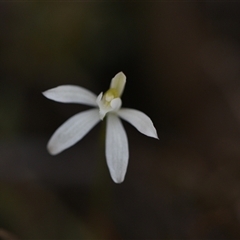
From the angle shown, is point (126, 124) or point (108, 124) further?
point (126, 124)

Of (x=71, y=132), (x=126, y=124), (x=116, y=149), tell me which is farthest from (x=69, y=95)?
(x=126, y=124)

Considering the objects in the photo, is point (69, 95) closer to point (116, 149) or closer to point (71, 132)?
point (71, 132)

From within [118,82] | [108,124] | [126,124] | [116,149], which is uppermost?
[126,124]

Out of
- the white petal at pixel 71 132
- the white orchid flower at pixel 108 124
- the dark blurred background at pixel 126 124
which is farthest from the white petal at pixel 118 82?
the dark blurred background at pixel 126 124

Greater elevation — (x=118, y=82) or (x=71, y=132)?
(x=118, y=82)

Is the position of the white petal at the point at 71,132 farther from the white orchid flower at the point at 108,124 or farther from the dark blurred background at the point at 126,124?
the dark blurred background at the point at 126,124

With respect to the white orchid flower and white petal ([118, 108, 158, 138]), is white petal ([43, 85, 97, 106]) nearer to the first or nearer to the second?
the white orchid flower
